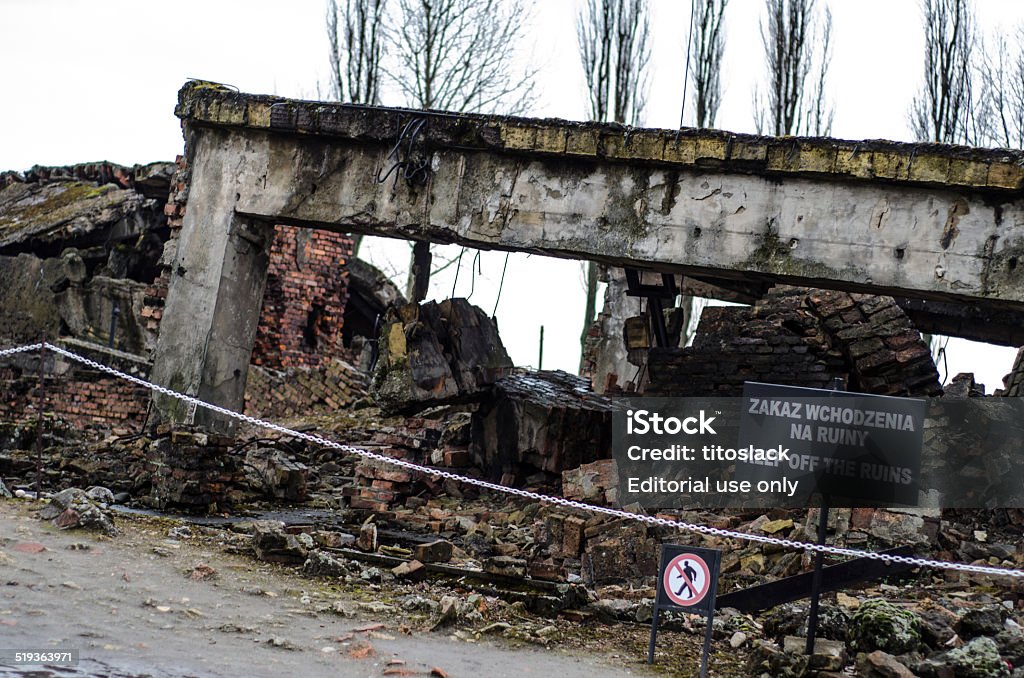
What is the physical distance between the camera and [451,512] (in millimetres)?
11086

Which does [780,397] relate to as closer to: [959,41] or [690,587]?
[690,587]

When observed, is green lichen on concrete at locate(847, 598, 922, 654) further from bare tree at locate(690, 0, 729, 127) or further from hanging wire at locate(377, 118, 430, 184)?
bare tree at locate(690, 0, 729, 127)

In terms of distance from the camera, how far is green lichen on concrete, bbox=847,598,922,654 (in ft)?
20.8

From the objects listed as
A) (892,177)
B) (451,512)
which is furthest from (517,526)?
(892,177)

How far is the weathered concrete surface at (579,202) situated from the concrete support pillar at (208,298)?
0.05ft

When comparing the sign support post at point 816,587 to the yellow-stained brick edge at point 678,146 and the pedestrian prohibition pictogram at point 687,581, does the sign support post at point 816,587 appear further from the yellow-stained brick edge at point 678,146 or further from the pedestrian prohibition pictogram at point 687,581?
the yellow-stained brick edge at point 678,146

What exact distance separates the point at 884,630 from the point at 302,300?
16.2 metres

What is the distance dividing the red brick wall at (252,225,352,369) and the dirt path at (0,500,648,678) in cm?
1310

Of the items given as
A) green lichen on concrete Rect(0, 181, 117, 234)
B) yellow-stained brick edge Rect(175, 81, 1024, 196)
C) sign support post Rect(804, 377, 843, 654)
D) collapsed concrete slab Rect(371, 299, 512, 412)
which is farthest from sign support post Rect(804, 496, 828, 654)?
green lichen on concrete Rect(0, 181, 117, 234)

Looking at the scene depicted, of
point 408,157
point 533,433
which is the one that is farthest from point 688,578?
point 533,433

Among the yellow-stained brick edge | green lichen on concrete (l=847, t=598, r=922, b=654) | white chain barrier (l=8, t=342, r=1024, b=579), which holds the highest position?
the yellow-stained brick edge

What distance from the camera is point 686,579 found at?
6.19m

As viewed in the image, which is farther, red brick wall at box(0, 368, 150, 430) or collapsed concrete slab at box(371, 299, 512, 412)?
red brick wall at box(0, 368, 150, 430)

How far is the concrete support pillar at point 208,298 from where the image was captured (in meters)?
10.2
